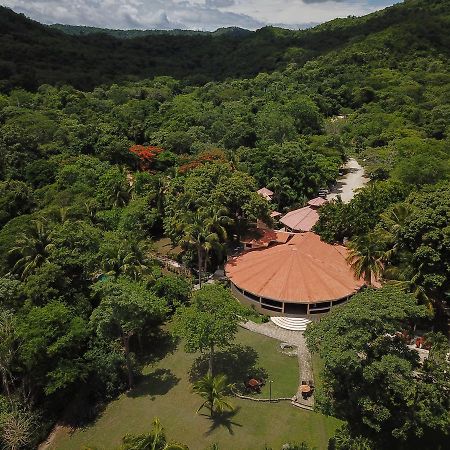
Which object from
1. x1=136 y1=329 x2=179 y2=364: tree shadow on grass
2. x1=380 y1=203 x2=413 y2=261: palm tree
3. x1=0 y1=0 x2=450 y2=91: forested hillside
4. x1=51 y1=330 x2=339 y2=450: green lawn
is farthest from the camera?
x1=0 y1=0 x2=450 y2=91: forested hillside

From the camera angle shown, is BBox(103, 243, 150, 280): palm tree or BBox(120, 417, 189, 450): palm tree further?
BBox(103, 243, 150, 280): palm tree

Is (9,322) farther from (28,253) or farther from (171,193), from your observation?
(171,193)

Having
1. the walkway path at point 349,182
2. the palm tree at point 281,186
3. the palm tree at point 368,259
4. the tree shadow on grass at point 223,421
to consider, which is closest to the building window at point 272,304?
the palm tree at point 368,259

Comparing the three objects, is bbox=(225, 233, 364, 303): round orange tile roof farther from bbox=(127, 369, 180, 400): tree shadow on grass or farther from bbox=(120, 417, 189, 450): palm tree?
bbox=(120, 417, 189, 450): palm tree

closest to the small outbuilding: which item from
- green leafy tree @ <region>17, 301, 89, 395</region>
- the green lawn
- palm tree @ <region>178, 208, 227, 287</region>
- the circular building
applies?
the circular building

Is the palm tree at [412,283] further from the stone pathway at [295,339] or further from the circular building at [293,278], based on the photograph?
the stone pathway at [295,339]

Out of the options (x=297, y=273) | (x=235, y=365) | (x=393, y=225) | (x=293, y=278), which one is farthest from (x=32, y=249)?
(x=393, y=225)
